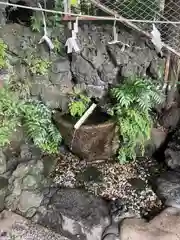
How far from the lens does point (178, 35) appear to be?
662 cm

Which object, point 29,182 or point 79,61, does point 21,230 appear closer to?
point 29,182

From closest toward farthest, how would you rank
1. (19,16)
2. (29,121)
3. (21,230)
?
(21,230), (29,121), (19,16)

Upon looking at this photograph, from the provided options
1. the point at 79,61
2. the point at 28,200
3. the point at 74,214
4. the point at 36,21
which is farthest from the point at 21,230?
the point at 36,21

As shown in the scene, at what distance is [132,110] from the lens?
6230 mm

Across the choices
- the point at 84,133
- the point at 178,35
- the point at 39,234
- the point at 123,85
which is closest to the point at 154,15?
the point at 178,35

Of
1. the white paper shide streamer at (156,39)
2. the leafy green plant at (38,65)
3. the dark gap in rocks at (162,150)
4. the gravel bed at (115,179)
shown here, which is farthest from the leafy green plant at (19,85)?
the dark gap in rocks at (162,150)

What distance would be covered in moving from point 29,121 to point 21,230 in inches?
78.5

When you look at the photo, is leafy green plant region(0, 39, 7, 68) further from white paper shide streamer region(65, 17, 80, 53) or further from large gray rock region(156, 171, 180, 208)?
large gray rock region(156, 171, 180, 208)

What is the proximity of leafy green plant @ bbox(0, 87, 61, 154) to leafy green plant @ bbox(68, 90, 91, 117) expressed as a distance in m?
0.46

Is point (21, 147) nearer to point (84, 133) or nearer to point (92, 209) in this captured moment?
point (84, 133)

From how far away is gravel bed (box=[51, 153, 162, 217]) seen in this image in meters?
5.83

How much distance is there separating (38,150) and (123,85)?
1.98 meters

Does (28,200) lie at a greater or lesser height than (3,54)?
lesser

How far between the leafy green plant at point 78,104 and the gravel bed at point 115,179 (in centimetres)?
86
